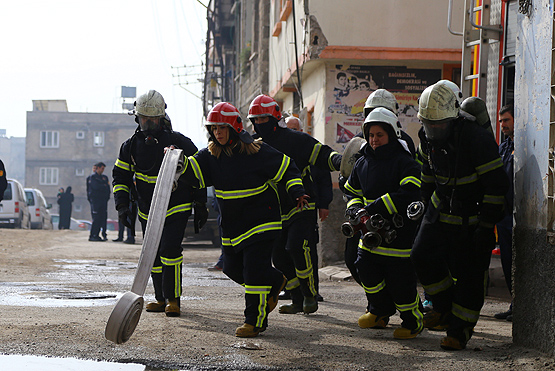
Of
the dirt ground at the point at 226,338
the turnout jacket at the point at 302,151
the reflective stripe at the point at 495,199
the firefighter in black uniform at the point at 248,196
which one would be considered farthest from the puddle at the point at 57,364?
the turnout jacket at the point at 302,151

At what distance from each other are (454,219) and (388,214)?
463mm

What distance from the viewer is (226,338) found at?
5.63m

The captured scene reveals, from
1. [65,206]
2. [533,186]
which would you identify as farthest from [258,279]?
[65,206]

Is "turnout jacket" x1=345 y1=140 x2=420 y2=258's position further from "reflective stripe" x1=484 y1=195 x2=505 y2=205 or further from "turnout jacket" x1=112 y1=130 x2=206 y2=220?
"turnout jacket" x1=112 y1=130 x2=206 y2=220

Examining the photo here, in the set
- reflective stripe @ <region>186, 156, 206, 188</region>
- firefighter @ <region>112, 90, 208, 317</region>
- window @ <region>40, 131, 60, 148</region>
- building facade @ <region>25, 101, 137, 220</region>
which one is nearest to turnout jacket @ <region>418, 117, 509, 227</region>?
reflective stripe @ <region>186, 156, 206, 188</region>

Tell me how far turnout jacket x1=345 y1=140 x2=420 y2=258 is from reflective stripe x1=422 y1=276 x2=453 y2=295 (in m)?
0.28

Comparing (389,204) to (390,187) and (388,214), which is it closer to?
(388,214)

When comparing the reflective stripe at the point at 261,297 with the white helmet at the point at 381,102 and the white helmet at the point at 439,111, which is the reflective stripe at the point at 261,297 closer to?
the white helmet at the point at 439,111

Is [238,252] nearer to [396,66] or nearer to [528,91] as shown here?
[528,91]

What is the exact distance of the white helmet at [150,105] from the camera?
7.24 metres

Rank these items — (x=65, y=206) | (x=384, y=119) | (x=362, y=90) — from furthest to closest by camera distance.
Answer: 1. (x=65, y=206)
2. (x=362, y=90)
3. (x=384, y=119)

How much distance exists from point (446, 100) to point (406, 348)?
5.43ft

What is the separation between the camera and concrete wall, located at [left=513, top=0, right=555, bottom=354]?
502 centimetres

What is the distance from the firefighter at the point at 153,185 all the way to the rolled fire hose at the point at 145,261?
1026 millimetres
